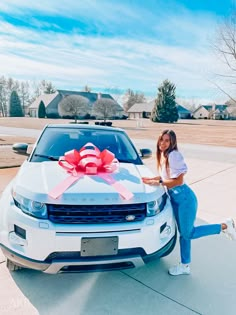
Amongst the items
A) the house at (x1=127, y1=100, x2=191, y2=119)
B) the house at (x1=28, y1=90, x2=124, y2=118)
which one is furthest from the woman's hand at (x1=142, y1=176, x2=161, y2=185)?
the house at (x1=127, y1=100, x2=191, y2=119)

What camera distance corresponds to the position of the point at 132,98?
88.4 meters

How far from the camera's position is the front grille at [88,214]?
2164 millimetres

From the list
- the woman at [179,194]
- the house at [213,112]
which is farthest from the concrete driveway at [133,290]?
the house at [213,112]

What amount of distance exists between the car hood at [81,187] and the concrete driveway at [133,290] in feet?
3.00

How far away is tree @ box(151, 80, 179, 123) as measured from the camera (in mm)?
45812

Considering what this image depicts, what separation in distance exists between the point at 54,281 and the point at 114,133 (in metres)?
2.34

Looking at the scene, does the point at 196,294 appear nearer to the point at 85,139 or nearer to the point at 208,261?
the point at 208,261

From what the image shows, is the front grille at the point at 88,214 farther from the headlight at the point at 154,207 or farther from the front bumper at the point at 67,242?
the headlight at the point at 154,207

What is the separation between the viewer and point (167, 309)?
89.1 inches

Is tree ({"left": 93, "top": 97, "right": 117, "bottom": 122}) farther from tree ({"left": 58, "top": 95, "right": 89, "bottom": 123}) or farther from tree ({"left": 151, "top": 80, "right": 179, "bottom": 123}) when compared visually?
tree ({"left": 151, "top": 80, "right": 179, "bottom": 123})

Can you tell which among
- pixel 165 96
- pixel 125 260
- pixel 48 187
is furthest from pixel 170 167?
pixel 165 96

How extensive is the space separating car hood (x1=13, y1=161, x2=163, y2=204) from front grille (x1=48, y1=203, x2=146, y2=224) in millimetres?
45

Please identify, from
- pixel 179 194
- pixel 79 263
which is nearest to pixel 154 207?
pixel 179 194

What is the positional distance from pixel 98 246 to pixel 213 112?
80.7 m
